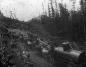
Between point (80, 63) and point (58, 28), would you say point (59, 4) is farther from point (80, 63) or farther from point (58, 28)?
point (80, 63)

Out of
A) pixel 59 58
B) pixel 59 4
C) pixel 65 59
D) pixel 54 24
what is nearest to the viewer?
pixel 65 59

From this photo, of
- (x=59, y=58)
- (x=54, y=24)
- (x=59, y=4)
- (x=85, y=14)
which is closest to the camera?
(x=59, y=58)

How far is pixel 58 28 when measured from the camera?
235 feet

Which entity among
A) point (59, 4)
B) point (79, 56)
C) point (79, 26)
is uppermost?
point (59, 4)

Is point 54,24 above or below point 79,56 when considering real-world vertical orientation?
above

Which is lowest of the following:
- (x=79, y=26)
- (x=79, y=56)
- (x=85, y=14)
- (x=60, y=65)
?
(x=60, y=65)

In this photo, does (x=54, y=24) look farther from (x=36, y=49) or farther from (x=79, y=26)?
(x=36, y=49)

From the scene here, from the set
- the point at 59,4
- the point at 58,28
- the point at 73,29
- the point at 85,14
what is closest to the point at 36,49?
the point at 73,29

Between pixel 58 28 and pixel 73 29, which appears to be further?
pixel 58 28

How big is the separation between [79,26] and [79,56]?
44.6m

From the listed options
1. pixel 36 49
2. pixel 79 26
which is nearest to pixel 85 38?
pixel 79 26

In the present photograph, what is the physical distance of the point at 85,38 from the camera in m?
57.2

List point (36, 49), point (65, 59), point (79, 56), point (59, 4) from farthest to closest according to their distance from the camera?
point (59, 4), point (36, 49), point (65, 59), point (79, 56)

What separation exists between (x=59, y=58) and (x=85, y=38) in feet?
115
